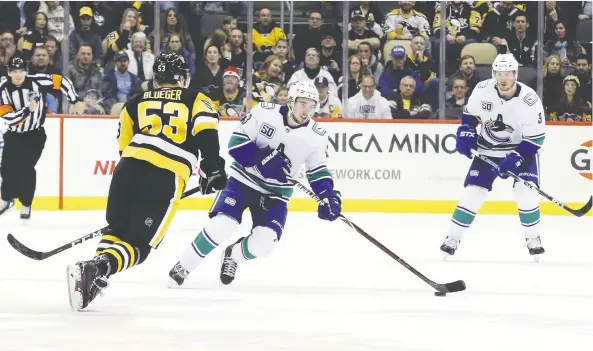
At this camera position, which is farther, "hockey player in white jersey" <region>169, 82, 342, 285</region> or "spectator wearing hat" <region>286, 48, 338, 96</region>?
"spectator wearing hat" <region>286, 48, 338, 96</region>

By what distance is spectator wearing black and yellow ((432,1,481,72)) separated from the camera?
9.75 m

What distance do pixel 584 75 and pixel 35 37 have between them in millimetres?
4650

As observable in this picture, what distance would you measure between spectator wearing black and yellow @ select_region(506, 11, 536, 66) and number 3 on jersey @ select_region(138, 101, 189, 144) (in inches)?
235

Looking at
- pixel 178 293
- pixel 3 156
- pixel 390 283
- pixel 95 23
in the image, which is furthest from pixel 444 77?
pixel 178 293

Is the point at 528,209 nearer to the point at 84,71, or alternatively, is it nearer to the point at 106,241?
the point at 106,241

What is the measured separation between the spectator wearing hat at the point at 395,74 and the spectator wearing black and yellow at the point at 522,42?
34.4 inches

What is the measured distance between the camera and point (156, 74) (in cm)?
443

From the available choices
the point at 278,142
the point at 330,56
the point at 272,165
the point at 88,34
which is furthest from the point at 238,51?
the point at 272,165

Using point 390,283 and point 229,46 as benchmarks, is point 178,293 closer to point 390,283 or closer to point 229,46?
point 390,283

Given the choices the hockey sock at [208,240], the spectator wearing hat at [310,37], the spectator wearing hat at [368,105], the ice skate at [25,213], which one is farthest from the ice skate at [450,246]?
the spectator wearing hat at [310,37]

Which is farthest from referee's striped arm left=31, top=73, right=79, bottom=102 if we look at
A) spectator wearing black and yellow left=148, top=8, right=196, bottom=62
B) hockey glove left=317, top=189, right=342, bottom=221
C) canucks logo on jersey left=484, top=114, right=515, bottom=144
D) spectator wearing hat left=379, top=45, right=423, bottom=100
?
hockey glove left=317, top=189, right=342, bottom=221

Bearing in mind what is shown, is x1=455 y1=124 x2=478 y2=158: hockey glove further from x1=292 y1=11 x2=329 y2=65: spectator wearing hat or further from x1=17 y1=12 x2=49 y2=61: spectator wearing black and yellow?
x1=17 y1=12 x2=49 y2=61: spectator wearing black and yellow

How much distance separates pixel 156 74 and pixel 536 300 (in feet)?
5.90

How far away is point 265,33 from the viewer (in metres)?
9.75
